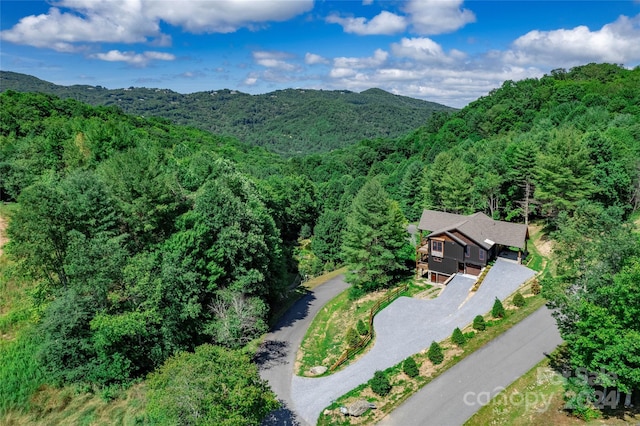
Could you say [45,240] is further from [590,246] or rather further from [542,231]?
[542,231]

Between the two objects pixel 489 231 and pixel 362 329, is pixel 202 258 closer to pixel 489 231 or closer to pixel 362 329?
pixel 362 329

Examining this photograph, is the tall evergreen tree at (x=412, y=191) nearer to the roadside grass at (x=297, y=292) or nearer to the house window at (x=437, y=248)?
the roadside grass at (x=297, y=292)

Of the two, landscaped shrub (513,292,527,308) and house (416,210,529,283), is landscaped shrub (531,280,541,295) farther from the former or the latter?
house (416,210,529,283)

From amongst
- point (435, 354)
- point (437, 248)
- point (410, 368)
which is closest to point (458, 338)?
point (435, 354)

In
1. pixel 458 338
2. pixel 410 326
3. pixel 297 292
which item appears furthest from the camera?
pixel 297 292

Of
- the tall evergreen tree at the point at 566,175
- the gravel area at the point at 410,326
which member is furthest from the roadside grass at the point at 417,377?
the tall evergreen tree at the point at 566,175

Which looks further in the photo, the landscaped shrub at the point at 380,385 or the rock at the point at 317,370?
the rock at the point at 317,370
